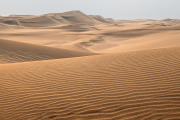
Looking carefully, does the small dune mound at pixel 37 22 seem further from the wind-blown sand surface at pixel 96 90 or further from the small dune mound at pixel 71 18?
the wind-blown sand surface at pixel 96 90

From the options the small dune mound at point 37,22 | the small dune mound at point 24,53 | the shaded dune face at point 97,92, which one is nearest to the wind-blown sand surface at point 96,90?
the shaded dune face at point 97,92

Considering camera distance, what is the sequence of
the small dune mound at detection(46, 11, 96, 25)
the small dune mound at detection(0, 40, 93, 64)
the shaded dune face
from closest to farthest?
1. the shaded dune face
2. the small dune mound at detection(0, 40, 93, 64)
3. the small dune mound at detection(46, 11, 96, 25)

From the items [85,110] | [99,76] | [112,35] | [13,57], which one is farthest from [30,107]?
[112,35]

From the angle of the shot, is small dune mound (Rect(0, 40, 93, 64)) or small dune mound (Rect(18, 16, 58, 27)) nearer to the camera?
small dune mound (Rect(0, 40, 93, 64))

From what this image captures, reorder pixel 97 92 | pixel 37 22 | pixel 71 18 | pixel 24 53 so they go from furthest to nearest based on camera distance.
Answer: pixel 71 18
pixel 37 22
pixel 24 53
pixel 97 92

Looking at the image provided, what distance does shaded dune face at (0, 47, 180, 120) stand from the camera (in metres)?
3.48

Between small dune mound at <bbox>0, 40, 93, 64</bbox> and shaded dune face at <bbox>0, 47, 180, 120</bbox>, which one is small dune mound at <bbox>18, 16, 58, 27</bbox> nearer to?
small dune mound at <bbox>0, 40, 93, 64</bbox>

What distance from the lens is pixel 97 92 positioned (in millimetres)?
4223

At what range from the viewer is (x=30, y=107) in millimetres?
3871

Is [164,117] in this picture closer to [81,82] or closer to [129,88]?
[129,88]

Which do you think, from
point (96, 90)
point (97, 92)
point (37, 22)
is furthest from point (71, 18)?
point (97, 92)

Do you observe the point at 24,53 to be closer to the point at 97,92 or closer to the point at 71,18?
the point at 97,92

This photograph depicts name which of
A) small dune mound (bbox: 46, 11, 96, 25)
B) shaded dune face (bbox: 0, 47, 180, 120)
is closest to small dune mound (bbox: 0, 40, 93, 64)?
shaded dune face (bbox: 0, 47, 180, 120)

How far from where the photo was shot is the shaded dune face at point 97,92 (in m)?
3.48
